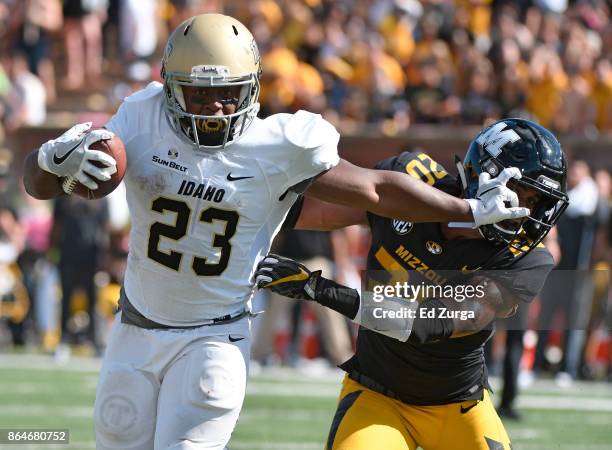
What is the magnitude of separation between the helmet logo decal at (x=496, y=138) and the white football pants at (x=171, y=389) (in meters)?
1.11

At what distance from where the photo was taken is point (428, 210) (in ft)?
12.4

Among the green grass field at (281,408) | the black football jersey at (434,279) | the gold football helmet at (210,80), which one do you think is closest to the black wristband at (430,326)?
the black football jersey at (434,279)

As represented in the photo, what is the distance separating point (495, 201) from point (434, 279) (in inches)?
18.4

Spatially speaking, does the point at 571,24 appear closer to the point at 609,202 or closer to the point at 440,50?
the point at 440,50

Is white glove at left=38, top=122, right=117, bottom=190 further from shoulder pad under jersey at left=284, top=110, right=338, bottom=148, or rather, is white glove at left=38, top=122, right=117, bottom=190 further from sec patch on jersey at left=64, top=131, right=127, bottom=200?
shoulder pad under jersey at left=284, top=110, right=338, bottom=148

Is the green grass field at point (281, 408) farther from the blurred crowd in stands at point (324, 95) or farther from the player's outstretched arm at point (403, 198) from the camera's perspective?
the player's outstretched arm at point (403, 198)

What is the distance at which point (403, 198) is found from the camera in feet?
12.3

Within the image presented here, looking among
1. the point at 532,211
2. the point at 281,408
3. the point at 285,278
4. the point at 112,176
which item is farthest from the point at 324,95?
the point at 112,176

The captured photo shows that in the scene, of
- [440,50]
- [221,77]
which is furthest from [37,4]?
[221,77]

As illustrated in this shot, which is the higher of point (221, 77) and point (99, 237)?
point (221, 77)

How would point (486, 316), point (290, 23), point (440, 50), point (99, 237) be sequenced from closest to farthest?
point (486, 316), point (99, 237), point (440, 50), point (290, 23)

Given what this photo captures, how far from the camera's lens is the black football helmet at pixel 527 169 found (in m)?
3.98

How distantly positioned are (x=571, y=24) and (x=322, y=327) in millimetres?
4523

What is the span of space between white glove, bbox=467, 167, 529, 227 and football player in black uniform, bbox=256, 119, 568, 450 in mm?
55
